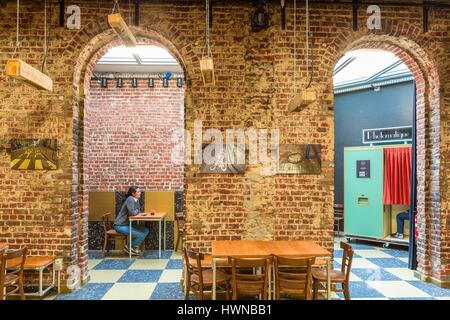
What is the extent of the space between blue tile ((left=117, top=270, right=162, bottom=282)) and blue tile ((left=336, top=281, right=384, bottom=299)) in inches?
114

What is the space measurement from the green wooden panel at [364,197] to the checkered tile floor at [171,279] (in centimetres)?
95

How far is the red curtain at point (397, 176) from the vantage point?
8000 millimetres

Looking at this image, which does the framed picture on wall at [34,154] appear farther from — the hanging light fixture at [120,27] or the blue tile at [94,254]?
the blue tile at [94,254]

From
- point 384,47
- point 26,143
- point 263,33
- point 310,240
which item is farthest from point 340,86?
point 26,143

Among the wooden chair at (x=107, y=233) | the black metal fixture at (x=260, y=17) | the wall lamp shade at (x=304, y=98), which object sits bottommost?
the wooden chair at (x=107, y=233)

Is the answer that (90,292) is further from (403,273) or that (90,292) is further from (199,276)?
(403,273)

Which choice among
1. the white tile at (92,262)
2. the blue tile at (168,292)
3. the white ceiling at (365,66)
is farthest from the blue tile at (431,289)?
the white tile at (92,262)

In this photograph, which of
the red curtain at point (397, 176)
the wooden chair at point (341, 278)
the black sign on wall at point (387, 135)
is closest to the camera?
the wooden chair at point (341, 278)

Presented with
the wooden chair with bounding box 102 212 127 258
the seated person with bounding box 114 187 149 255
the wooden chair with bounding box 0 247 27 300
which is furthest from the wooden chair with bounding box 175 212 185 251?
the wooden chair with bounding box 0 247 27 300

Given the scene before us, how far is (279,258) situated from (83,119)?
358cm

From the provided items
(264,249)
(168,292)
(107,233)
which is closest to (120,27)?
(264,249)

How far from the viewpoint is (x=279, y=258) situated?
13.0 feet

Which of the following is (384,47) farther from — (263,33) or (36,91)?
(36,91)

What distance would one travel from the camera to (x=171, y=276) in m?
5.93
